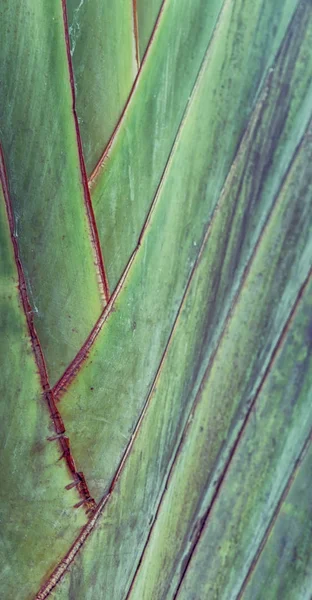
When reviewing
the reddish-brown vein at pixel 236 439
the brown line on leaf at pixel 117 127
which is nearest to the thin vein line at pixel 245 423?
the reddish-brown vein at pixel 236 439

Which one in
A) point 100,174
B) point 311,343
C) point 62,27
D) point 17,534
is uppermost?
point 62,27

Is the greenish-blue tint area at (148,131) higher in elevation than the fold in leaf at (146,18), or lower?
lower

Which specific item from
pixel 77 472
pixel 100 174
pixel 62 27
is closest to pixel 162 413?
pixel 77 472

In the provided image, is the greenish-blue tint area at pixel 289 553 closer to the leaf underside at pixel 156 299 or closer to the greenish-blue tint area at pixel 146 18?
the leaf underside at pixel 156 299

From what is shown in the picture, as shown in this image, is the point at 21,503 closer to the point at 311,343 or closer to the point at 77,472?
the point at 77,472

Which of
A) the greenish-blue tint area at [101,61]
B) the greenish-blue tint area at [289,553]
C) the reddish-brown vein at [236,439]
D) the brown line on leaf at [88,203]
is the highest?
the greenish-blue tint area at [101,61]

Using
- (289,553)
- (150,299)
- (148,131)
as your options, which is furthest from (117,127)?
(289,553)

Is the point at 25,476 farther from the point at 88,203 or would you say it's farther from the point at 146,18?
the point at 146,18

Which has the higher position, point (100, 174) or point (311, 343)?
point (100, 174)
